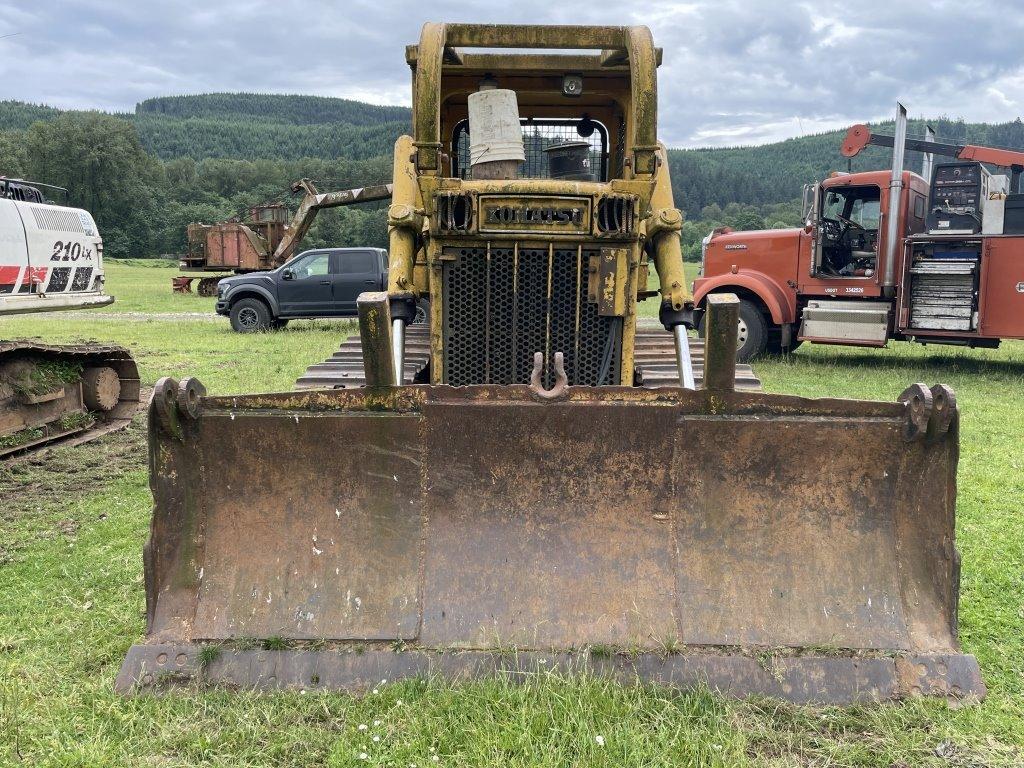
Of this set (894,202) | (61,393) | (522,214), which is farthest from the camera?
(894,202)

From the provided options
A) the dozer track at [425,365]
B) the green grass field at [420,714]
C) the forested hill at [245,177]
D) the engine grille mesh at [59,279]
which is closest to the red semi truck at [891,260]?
the dozer track at [425,365]

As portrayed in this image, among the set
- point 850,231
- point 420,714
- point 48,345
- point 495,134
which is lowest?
point 420,714

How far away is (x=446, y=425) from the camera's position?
3.23m

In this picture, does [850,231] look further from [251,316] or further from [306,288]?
[251,316]

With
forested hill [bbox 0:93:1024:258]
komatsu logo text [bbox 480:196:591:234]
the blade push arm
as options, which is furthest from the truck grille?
forested hill [bbox 0:93:1024:258]

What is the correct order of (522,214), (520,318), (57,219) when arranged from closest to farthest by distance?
(522,214), (520,318), (57,219)

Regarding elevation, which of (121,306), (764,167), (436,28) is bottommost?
(121,306)

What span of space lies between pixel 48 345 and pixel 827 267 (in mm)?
9898

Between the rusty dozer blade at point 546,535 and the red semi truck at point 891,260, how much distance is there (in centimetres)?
890

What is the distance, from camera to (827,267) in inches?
481

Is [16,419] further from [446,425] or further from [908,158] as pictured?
[908,158]

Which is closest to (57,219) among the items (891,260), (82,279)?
(82,279)

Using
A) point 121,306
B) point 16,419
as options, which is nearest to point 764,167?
point 121,306

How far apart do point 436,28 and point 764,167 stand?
83522 mm
